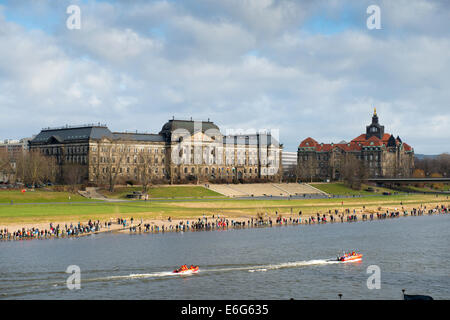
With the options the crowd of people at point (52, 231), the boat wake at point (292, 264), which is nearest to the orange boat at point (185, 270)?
the boat wake at point (292, 264)

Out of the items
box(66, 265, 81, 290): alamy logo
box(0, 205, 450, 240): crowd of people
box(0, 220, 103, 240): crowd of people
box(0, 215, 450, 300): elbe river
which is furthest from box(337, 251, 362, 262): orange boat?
box(0, 220, 103, 240): crowd of people

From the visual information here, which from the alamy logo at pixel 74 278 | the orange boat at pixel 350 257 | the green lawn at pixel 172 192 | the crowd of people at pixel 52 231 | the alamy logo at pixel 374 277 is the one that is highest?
the green lawn at pixel 172 192

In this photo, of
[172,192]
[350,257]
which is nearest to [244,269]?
[350,257]

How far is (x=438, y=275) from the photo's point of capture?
62.0 m

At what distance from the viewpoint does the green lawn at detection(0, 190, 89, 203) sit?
134 m

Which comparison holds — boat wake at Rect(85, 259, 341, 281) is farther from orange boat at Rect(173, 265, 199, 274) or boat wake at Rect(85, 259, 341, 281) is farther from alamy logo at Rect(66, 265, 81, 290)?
alamy logo at Rect(66, 265, 81, 290)

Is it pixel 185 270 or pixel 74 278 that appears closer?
pixel 74 278

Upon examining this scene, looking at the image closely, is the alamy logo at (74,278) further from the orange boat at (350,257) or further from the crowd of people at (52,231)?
the orange boat at (350,257)

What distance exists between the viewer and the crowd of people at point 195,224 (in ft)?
293

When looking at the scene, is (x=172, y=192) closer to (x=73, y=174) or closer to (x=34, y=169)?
(x=73, y=174)

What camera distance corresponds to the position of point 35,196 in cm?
13888

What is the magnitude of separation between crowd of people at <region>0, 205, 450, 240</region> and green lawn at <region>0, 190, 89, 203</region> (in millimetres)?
38077

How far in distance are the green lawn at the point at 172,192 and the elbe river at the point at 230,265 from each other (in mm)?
64085

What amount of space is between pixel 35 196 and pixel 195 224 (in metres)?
53.9
